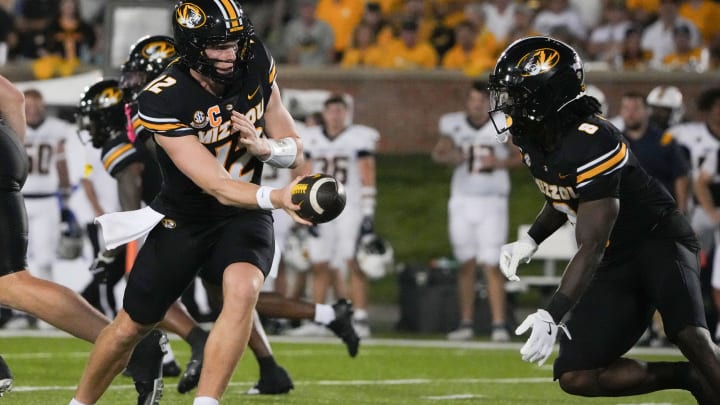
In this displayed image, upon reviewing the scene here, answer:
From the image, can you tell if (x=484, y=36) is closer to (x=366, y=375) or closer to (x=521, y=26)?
(x=521, y=26)

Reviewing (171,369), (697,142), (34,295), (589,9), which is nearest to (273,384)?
(171,369)

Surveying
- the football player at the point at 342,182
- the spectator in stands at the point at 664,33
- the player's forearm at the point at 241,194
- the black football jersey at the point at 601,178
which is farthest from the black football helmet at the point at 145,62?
the spectator in stands at the point at 664,33

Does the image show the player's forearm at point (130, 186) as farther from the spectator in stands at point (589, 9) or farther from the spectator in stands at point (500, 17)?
the spectator in stands at point (589, 9)

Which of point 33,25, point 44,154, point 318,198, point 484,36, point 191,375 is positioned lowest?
point 44,154

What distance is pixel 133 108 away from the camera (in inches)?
280

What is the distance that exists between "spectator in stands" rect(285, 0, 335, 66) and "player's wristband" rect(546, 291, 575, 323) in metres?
9.83

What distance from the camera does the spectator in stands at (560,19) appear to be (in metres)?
14.2

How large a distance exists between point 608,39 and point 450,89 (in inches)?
67.2

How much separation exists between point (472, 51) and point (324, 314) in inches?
275

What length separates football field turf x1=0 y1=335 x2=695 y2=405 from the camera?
687cm

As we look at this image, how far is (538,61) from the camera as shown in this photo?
516 cm

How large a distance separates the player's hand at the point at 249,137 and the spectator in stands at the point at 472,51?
27.8 feet

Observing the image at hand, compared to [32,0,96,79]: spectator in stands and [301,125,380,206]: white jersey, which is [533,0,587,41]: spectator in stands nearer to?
[301,125,380,206]: white jersey

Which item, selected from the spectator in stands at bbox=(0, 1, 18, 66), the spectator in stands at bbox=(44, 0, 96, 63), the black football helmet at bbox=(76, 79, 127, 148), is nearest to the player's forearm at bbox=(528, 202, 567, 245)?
the black football helmet at bbox=(76, 79, 127, 148)
